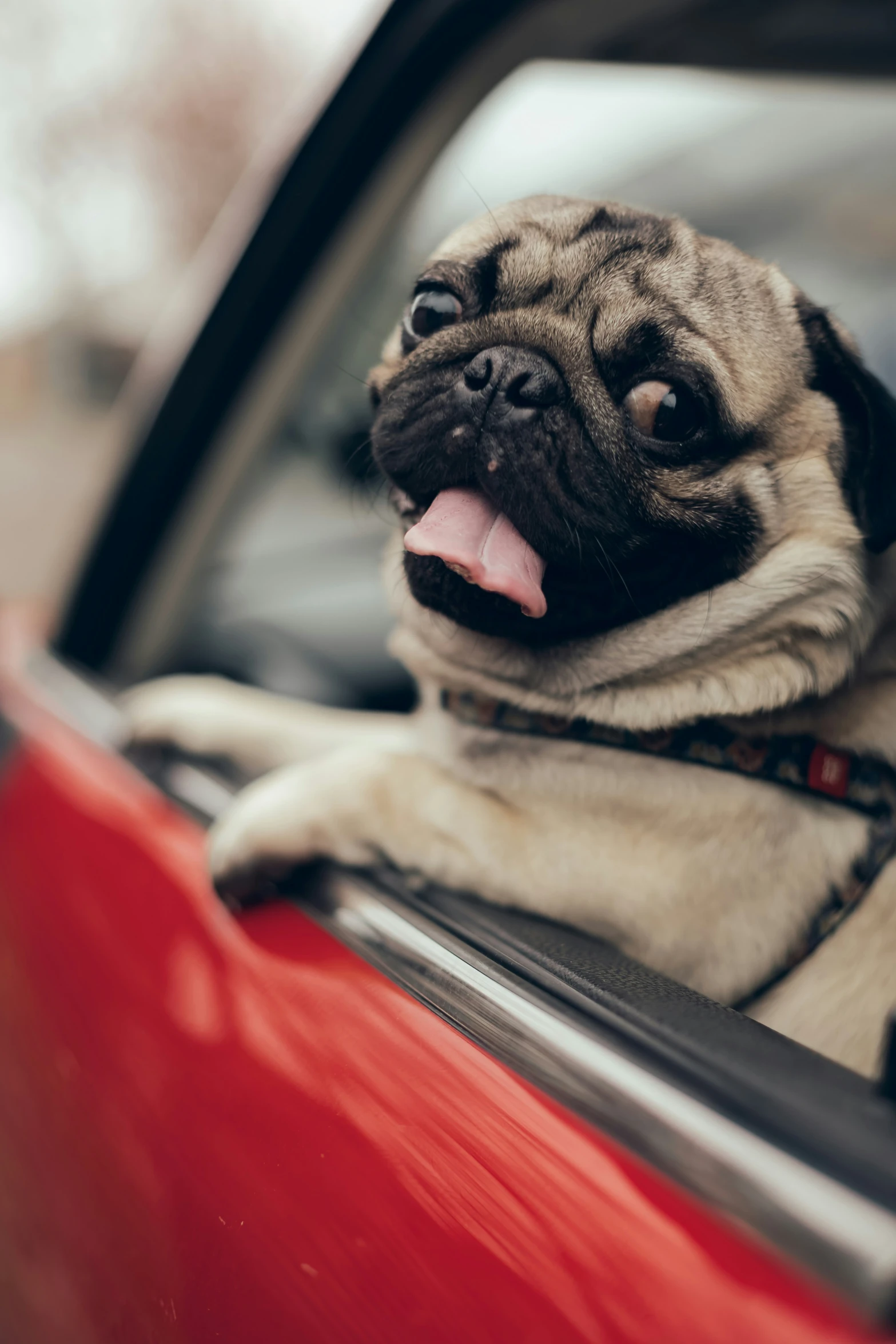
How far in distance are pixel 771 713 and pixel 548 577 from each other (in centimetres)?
39

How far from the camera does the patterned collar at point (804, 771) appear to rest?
1.16 metres

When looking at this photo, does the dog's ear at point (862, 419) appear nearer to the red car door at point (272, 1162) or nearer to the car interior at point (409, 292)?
the car interior at point (409, 292)

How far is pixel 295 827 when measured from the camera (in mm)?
1133

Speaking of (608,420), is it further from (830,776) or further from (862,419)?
(830,776)

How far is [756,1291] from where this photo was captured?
570 mm

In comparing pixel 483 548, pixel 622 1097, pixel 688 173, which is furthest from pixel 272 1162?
pixel 688 173

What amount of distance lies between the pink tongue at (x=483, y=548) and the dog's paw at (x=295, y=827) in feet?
1.12

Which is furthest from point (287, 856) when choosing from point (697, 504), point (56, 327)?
point (56, 327)

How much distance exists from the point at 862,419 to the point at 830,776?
43cm

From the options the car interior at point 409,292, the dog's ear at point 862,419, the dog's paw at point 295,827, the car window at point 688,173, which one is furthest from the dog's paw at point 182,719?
the dog's ear at point 862,419

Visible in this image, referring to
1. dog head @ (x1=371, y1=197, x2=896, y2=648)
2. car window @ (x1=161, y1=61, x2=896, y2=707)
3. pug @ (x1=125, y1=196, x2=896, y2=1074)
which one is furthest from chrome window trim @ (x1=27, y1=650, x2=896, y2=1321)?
car window @ (x1=161, y1=61, x2=896, y2=707)

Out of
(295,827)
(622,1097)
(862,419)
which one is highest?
(862,419)

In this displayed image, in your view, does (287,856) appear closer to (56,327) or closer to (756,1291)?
(756,1291)

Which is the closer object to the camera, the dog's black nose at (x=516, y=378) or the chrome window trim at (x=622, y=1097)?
the chrome window trim at (x=622, y=1097)
